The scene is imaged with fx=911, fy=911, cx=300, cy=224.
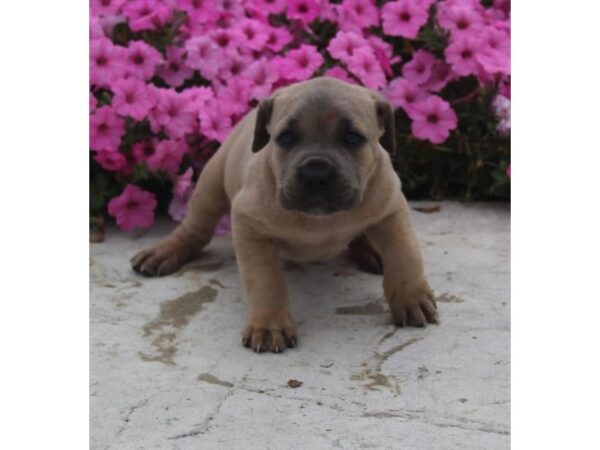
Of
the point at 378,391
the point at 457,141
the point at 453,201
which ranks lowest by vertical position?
the point at 378,391

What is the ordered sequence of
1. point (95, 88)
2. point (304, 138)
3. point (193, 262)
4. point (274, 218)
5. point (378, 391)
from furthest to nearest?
point (95, 88) → point (193, 262) → point (274, 218) → point (304, 138) → point (378, 391)

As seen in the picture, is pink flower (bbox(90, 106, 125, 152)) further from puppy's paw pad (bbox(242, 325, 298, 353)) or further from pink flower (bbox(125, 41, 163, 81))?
puppy's paw pad (bbox(242, 325, 298, 353))

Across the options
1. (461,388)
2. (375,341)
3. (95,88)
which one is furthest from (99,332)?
(95,88)

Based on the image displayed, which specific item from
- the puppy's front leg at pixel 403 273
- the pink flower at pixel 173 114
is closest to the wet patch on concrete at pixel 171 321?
the puppy's front leg at pixel 403 273

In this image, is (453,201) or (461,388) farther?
(453,201)

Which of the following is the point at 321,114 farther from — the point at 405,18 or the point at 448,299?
the point at 405,18

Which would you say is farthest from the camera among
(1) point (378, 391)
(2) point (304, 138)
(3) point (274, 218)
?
(3) point (274, 218)

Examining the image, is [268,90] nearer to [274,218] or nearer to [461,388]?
[274,218]
